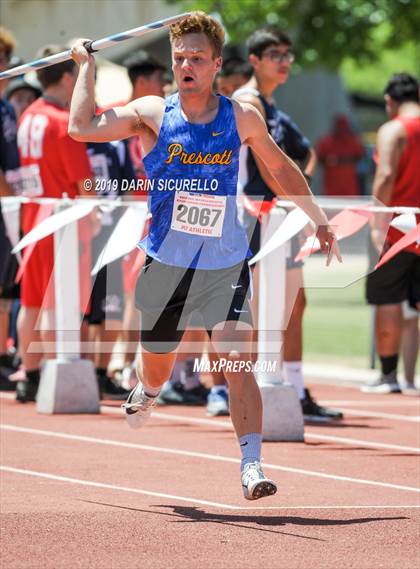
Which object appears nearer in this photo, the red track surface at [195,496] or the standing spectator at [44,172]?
the red track surface at [195,496]

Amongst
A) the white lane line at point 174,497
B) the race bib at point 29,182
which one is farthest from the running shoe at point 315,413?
the white lane line at point 174,497

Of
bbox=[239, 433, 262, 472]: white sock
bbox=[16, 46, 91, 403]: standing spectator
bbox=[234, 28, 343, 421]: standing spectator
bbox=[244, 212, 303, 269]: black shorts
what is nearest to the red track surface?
bbox=[239, 433, 262, 472]: white sock

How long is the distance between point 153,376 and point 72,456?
59.4 inches

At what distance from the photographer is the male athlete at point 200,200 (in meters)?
7.20

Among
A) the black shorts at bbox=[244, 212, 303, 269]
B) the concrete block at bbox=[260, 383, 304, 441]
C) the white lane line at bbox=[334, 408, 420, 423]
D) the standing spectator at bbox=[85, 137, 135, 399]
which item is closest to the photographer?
the concrete block at bbox=[260, 383, 304, 441]

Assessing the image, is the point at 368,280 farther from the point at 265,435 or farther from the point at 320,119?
the point at 320,119

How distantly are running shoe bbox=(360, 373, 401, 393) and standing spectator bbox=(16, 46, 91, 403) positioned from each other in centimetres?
307

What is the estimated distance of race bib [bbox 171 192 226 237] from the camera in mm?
7254

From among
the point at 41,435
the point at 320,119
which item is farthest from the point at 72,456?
the point at 320,119

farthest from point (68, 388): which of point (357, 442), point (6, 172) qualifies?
point (357, 442)

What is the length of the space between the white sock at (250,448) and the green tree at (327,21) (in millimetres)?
20598

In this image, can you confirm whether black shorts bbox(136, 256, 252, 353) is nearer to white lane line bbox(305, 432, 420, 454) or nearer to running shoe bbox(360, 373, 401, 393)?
white lane line bbox(305, 432, 420, 454)

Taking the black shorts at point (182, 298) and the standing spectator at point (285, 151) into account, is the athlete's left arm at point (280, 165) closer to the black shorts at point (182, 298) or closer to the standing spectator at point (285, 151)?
the black shorts at point (182, 298)

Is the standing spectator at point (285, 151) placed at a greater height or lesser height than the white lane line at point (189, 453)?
greater
